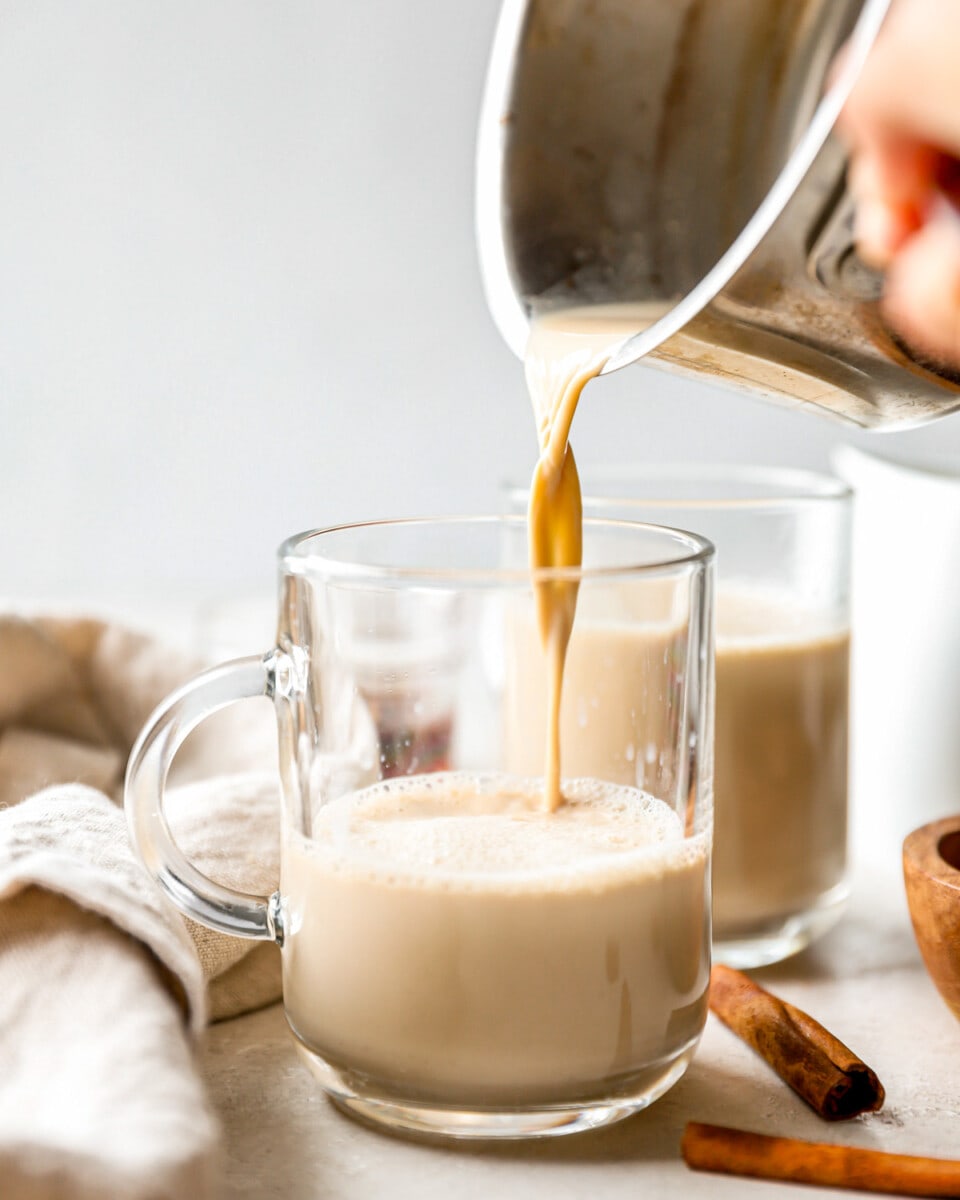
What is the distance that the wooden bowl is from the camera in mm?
674

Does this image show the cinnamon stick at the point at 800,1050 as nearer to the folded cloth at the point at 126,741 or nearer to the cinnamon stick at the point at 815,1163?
the cinnamon stick at the point at 815,1163

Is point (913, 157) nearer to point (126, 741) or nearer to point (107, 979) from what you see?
point (107, 979)

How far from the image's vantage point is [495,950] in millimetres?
587

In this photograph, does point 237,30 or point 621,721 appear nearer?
point 621,721

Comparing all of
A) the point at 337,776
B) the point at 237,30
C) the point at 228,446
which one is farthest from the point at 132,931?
the point at 237,30

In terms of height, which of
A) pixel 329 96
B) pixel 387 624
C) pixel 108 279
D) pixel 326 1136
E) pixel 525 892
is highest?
pixel 329 96

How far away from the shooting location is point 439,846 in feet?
2.02

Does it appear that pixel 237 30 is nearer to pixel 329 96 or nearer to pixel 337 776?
pixel 329 96

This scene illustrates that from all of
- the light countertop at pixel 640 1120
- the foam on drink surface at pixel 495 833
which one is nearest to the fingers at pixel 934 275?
the foam on drink surface at pixel 495 833

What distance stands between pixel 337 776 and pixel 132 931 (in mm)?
113

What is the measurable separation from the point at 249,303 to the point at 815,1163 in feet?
4.11

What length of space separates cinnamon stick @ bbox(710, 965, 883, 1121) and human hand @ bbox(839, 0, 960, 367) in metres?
0.33

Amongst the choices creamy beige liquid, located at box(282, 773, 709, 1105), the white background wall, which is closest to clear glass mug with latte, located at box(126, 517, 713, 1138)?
creamy beige liquid, located at box(282, 773, 709, 1105)

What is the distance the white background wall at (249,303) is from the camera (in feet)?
5.05
